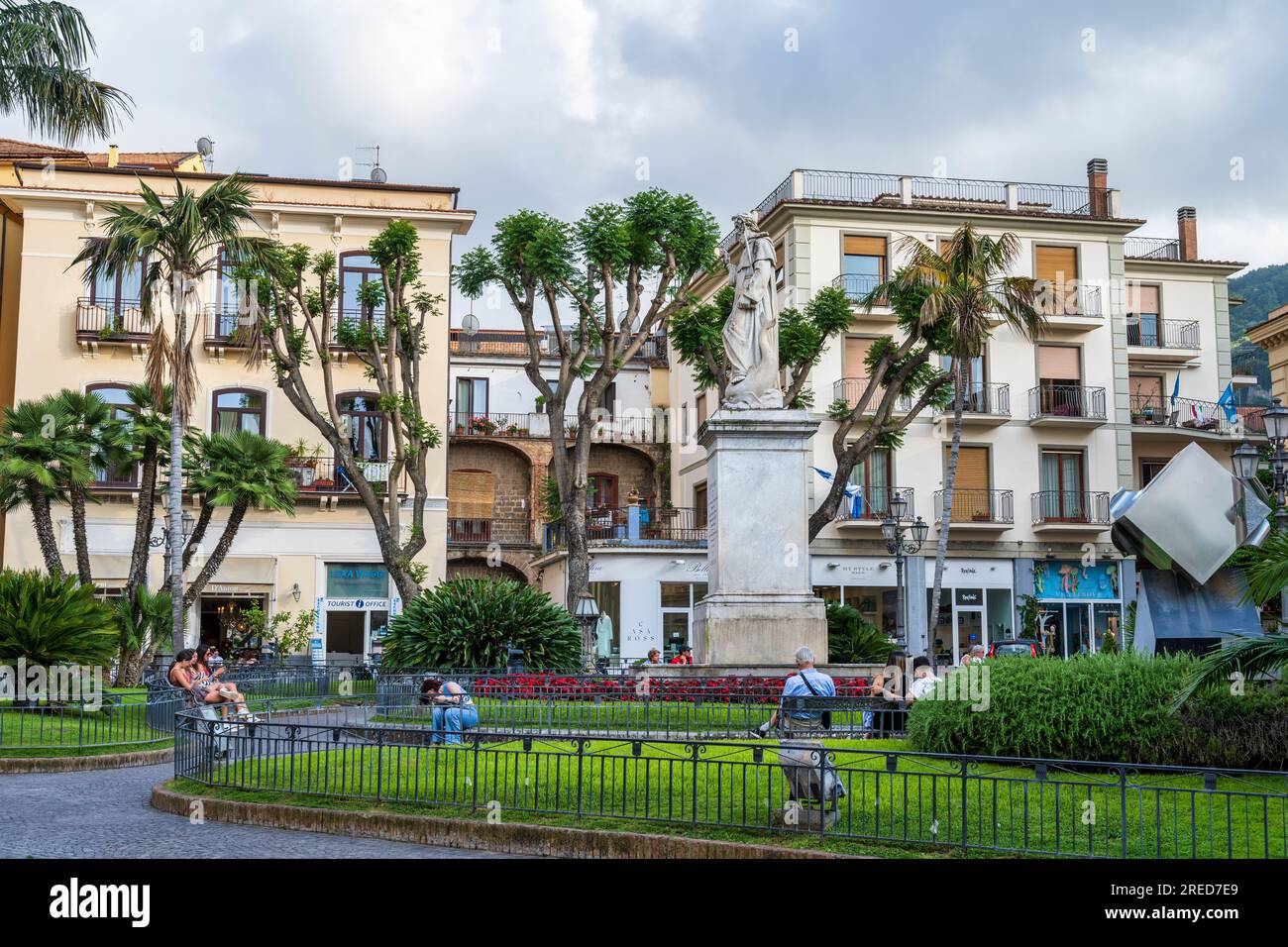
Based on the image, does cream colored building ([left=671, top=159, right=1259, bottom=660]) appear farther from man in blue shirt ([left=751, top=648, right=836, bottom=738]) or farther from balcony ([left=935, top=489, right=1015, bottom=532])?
man in blue shirt ([left=751, top=648, right=836, bottom=738])

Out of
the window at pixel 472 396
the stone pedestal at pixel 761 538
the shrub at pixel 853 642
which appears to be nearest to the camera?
the stone pedestal at pixel 761 538

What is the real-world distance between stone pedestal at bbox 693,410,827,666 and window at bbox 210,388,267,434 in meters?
21.9

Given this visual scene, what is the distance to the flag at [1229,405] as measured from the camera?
42781 millimetres

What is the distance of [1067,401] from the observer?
139 feet

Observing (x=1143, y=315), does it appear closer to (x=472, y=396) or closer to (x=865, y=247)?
(x=865, y=247)

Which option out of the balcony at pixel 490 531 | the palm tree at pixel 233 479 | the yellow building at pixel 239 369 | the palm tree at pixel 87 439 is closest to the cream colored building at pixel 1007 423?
the balcony at pixel 490 531

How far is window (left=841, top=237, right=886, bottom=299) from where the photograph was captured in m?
41.3

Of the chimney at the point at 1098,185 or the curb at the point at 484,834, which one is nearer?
the curb at the point at 484,834

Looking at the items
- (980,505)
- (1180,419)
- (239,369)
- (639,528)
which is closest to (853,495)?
(980,505)

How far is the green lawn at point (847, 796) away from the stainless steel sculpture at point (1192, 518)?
353 cm

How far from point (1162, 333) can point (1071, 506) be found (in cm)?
728

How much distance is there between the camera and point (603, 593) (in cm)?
4062

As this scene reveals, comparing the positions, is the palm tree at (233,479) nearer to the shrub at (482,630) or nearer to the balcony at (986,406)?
the shrub at (482,630)
